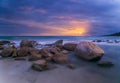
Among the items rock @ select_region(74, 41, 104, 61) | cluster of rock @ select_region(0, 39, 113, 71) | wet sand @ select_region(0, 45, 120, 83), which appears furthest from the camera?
rock @ select_region(74, 41, 104, 61)

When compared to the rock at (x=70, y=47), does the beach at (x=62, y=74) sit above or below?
below

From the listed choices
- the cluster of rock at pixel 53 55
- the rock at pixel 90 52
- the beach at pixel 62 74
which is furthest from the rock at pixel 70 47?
the beach at pixel 62 74

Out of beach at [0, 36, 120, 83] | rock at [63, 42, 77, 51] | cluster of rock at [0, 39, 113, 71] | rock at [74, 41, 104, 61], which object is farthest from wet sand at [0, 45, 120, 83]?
rock at [63, 42, 77, 51]

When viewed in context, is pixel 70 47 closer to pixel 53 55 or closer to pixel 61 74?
pixel 53 55

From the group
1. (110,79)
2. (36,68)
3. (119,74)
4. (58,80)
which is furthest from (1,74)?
(119,74)

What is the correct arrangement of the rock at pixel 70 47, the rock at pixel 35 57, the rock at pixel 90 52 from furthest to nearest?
the rock at pixel 70 47 < the rock at pixel 35 57 < the rock at pixel 90 52

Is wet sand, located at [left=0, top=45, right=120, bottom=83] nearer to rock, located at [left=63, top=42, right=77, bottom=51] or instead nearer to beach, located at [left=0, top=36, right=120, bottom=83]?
beach, located at [left=0, top=36, right=120, bottom=83]

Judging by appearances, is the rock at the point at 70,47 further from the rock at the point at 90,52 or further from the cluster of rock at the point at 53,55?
the rock at the point at 90,52

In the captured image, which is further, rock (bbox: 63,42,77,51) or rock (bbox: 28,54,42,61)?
rock (bbox: 63,42,77,51)

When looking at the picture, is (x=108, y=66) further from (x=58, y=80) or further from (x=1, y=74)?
(x=1, y=74)

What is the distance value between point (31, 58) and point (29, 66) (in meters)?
1.19

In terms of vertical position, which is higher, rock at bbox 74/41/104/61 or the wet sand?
rock at bbox 74/41/104/61

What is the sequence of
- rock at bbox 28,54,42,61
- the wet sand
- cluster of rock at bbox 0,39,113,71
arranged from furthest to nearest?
rock at bbox 28,54,42,61 → cluster of rock at bbox 0,39,113,71 → the wet sand

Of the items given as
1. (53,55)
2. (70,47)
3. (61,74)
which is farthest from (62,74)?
(70,47)
